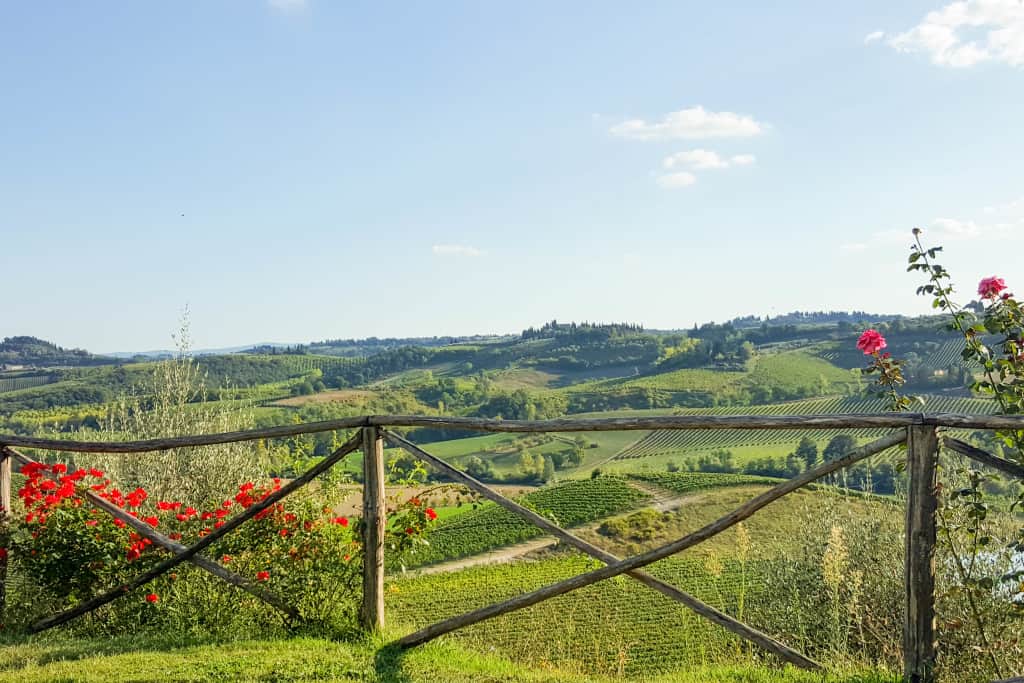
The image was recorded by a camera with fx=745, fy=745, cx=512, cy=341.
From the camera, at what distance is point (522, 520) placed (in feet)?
105

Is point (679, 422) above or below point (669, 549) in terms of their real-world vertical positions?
above

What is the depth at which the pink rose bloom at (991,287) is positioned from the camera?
4.18 metres

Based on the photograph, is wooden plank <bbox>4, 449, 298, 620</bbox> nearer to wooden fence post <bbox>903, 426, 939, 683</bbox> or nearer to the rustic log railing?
the rustic log railing

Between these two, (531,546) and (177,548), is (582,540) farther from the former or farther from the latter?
(531,546)

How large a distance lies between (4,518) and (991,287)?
6.23 meters

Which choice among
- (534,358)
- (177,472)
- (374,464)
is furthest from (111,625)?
(534,358)

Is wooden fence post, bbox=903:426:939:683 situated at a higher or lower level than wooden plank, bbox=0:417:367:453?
lower

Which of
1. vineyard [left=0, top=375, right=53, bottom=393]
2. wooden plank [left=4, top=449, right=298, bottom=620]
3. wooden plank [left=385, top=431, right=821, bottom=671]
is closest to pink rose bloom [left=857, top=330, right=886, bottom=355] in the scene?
wooden plank [left=385, top=431, right=821, bottom=671]

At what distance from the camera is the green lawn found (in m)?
3.63

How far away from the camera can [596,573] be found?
3773mm

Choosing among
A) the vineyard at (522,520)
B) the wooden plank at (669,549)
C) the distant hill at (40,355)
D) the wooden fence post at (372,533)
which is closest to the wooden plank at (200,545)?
the wooden fence post at (372,533)

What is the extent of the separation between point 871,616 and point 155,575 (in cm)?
461

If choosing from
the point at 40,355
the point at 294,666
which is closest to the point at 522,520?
the point at 294,666

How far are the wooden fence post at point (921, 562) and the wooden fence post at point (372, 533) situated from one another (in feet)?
8.81
